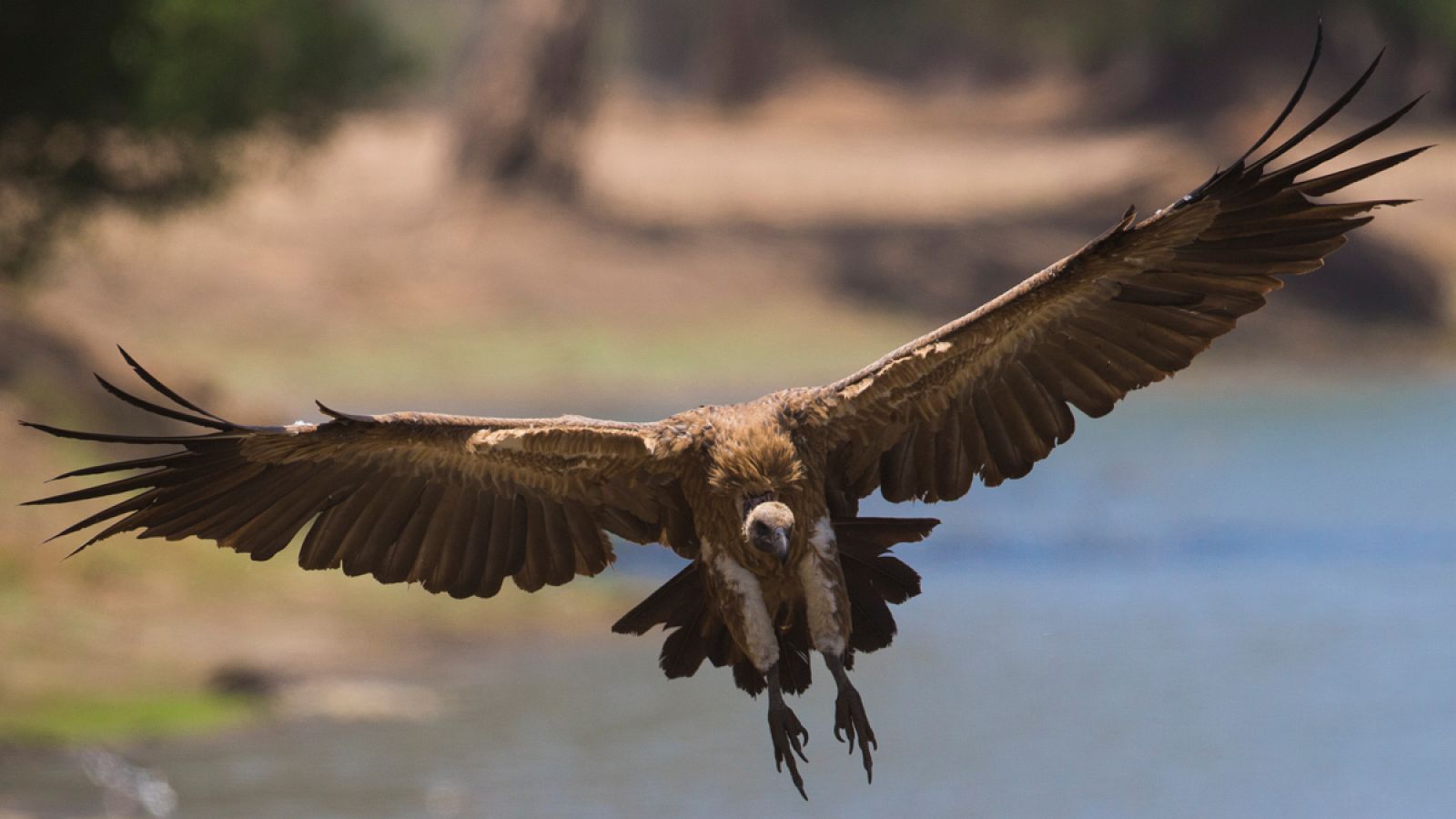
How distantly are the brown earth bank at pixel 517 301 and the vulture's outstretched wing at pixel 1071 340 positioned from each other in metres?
6.74

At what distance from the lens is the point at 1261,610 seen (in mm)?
15047

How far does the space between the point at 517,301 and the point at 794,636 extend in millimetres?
19116

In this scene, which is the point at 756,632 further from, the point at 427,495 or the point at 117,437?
the point at 117,437

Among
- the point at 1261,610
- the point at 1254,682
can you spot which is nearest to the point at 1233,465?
the point at 1261,610

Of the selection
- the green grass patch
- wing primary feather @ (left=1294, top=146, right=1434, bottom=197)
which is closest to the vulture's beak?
wing primary feather @ (left=1294, top=146, right=1434, bottom=197)

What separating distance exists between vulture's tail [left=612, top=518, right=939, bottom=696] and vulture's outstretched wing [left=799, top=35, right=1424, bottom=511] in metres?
0.24

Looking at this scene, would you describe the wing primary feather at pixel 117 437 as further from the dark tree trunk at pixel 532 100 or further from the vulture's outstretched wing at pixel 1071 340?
the dark tree trunk at pixel 532 100

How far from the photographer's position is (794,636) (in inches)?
285

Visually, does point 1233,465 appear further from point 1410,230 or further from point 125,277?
point 125,277

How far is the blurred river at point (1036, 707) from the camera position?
1122 centimetres

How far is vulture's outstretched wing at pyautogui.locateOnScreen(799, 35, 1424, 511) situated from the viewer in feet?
22.3

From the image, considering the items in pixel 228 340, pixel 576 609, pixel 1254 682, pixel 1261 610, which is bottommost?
pixel 1254 682

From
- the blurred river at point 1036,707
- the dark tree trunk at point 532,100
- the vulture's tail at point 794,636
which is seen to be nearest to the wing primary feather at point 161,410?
the vulture's tail at point 794,636

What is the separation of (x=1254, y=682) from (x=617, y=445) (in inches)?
284
